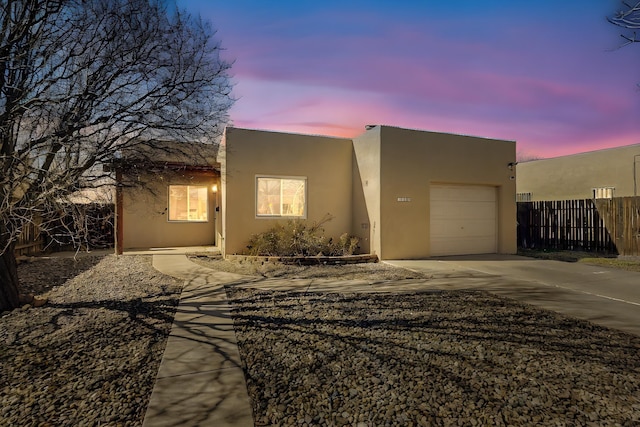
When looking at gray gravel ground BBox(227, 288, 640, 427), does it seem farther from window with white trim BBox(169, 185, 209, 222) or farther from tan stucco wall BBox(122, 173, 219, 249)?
window with white trim BBox(169, 185, 209, 222)

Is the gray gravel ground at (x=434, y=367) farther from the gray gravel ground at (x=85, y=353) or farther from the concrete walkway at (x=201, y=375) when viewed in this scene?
the gray gravel ground at (x=85, y=353)

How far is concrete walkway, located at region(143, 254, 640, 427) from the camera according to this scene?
261cm

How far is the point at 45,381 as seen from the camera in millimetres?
2943

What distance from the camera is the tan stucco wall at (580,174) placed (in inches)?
647

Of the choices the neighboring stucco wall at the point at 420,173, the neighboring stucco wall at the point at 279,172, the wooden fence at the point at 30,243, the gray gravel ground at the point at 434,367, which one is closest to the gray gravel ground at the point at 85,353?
the gray gravel ground at the point at 434,367

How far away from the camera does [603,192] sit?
17500mm

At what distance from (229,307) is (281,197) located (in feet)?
19.8

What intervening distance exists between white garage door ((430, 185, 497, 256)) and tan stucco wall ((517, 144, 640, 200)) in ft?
33.3

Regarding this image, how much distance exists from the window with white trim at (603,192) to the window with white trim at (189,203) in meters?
19.0

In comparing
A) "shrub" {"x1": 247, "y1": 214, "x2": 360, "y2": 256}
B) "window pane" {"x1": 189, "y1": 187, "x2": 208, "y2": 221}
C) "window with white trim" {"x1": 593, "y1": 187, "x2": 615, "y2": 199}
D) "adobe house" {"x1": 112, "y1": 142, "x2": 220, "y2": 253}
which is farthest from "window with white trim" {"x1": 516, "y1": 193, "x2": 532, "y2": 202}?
"window pane" {"x1": 189, "y1": 187, "x2": 208, "y2": 221}

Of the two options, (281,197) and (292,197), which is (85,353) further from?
(292,197)

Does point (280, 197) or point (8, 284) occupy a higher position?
point (280, 197)

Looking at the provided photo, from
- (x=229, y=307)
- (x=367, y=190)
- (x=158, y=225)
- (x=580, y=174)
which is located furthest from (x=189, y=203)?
(x=580, y=174)

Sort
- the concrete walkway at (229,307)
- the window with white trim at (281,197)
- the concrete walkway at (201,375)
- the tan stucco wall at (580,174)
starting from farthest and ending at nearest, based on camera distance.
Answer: the tan stucco wall at (580,174) → the window with white trim at (281,197) → the concrete walkway at (229,307) → the concrete walkway at (201,375)
